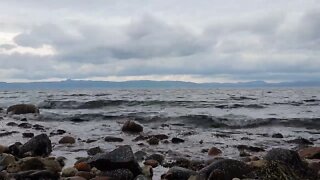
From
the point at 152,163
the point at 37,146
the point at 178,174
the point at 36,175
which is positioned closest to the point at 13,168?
the point at 36,175

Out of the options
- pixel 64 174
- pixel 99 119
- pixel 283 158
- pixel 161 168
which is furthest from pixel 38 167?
pixel 99 119

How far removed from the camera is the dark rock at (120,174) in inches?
368

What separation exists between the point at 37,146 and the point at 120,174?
169 inches

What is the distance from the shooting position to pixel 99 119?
26.5 metres

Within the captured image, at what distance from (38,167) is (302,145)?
30.2 ft

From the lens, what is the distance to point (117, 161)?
9.89 meters

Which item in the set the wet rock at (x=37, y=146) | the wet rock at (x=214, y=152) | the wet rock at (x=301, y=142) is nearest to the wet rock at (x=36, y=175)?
the wet rock at (x=37, y=146)

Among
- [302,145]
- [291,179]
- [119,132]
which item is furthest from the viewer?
[119,132]

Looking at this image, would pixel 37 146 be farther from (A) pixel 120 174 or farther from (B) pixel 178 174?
(B) pixel 178 174

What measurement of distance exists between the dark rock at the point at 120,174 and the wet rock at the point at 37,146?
152 inches

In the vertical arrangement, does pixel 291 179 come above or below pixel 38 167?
above

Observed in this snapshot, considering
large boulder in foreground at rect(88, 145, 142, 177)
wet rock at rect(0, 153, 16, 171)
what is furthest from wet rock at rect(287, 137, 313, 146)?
wet rock at rect(0, 153, 16, 171)

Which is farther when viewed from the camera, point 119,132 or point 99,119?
point 99,119

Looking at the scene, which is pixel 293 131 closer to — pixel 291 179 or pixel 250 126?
pixel 250 126
